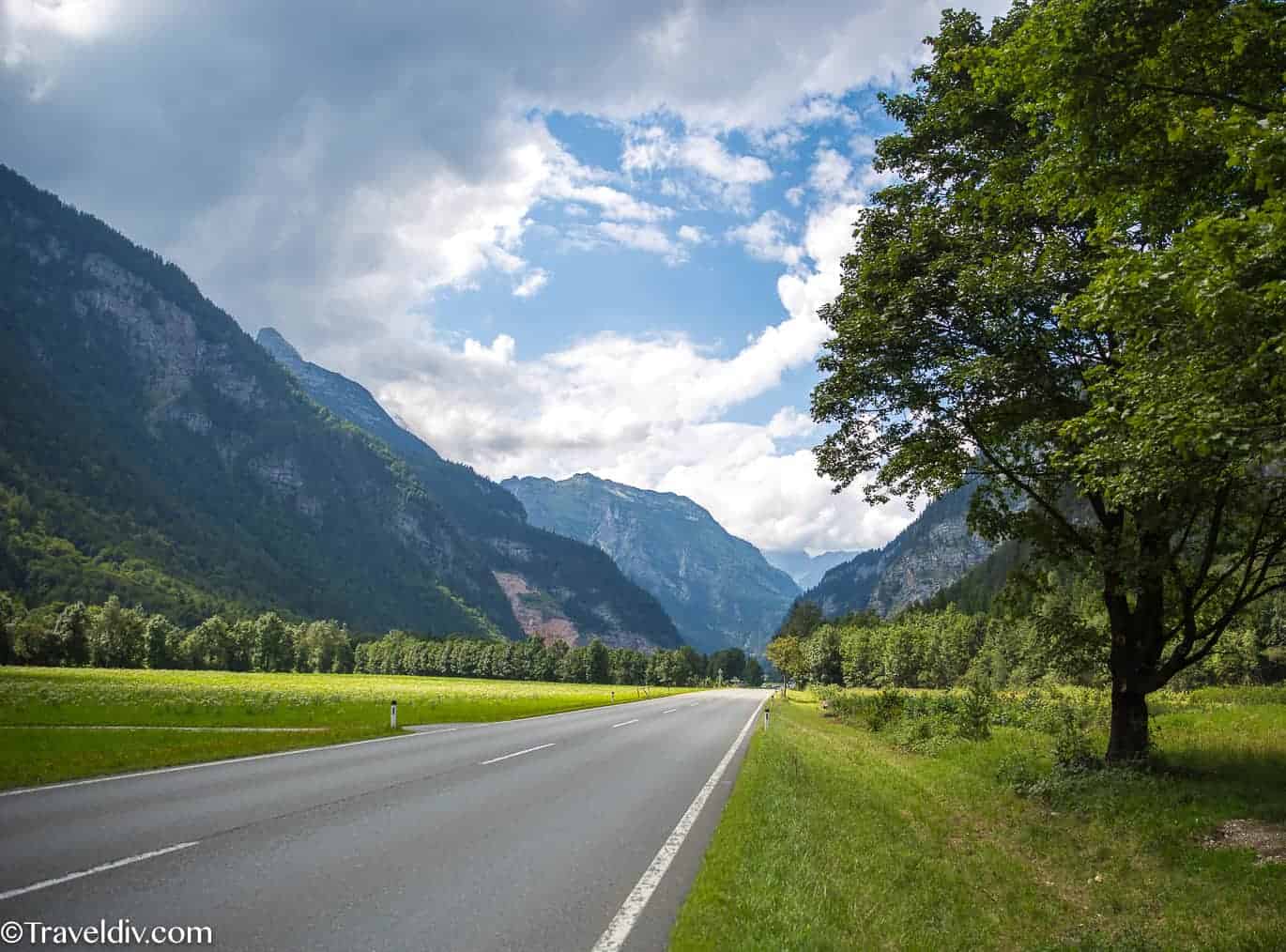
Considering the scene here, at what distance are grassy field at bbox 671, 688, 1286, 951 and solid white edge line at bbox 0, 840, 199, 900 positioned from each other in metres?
5.50

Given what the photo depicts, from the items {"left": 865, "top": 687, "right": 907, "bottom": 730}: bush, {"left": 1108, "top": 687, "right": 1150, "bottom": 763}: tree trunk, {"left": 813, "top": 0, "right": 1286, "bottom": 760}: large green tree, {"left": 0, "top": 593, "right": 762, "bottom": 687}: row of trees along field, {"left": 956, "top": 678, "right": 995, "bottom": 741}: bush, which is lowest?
{"left": 0, "top": 593, "right": 762, "bottom": 687}: row of trees along field

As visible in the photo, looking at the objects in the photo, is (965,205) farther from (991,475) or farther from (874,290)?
(991,475)

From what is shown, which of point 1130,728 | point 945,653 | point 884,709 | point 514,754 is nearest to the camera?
point 1130,728

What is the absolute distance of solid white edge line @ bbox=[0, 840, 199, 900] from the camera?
19.4 feet

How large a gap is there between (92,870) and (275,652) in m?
136

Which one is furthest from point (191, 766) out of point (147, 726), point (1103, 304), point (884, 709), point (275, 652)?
point (275, 652)

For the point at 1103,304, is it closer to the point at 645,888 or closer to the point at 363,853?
the point at 645,888

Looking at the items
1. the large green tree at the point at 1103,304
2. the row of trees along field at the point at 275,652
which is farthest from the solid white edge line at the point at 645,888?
the row of trees along field at the point at 275,652

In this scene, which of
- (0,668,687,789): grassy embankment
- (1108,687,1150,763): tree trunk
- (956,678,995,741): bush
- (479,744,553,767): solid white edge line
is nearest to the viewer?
(1108,687,1150,763): tree trunk

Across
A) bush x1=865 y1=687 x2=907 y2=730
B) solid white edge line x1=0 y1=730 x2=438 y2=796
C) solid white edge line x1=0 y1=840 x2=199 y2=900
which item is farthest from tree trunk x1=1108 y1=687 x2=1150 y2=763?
solid white edge line x1=0 y1=730 x2=438 y2=796

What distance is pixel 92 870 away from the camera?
21.5ft

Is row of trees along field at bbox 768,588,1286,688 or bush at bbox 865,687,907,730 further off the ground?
bush at bbox 865,687,907,730

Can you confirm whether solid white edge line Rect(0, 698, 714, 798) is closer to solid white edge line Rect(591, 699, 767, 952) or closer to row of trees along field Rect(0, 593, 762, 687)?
solid white edge line Rect(591, 699, 767, 952)

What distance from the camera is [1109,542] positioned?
12664 millimetres
